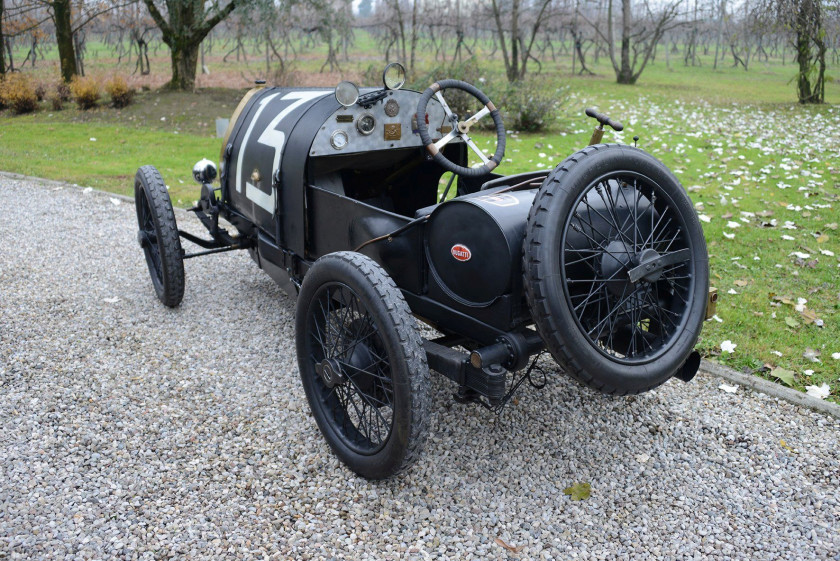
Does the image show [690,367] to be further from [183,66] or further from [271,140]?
[183,66]

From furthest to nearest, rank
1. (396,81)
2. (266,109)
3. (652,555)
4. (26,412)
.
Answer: (266,109) → (396,81) → (26,412) → (652,555)

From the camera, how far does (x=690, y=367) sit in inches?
112

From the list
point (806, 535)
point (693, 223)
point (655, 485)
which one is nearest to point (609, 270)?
point (693, 223)

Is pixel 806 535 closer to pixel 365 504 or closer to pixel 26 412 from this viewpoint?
pixel 365 504

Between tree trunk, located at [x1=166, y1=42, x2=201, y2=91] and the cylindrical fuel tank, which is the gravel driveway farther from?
tree trunk, located at [x1=166, y1=42, x2=201, y2=91]

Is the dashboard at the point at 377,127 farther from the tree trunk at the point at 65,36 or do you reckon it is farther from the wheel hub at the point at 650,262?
the tree trunk at the point at 65,36

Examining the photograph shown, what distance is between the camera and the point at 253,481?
2895 mm

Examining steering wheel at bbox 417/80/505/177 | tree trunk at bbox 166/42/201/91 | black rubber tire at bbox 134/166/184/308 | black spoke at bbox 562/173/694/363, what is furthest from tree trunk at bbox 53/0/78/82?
black spoke at bbox 562/173/694/363

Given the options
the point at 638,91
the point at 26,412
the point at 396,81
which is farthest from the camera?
the point at 638,91

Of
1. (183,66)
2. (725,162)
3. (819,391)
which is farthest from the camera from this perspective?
(183,66)

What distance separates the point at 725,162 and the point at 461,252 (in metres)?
8.06

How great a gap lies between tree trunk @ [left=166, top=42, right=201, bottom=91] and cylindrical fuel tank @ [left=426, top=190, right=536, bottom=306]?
15727 millimetres

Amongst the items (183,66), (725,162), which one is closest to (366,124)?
(725,162)

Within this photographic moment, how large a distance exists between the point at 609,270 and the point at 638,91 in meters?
18.2
